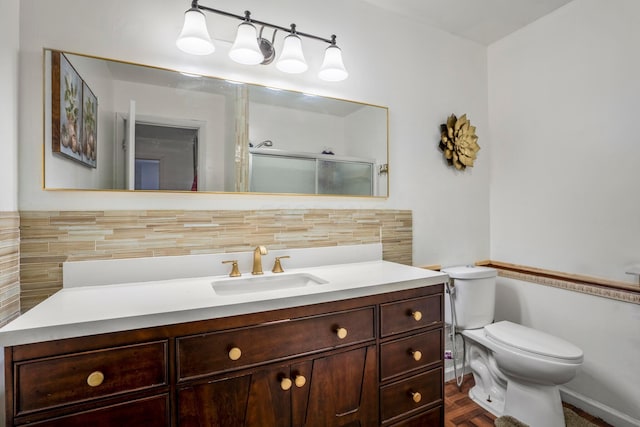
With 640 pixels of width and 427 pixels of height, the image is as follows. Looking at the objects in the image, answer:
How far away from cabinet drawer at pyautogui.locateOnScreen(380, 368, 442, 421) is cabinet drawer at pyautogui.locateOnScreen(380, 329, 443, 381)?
51mm

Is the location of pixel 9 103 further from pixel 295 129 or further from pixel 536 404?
pixel 536 404

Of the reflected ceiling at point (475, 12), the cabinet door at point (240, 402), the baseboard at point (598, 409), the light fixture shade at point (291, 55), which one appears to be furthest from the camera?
the reflected ceiling at point (475, 12)

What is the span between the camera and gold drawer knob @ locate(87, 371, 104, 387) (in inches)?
32.8

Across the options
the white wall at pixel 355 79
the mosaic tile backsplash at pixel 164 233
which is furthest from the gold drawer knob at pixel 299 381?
the white wall at pixel 355 79

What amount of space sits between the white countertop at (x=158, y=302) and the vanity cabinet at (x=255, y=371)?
28mm

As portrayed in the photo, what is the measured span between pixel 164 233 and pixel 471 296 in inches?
72.2

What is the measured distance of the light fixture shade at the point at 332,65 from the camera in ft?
5.32

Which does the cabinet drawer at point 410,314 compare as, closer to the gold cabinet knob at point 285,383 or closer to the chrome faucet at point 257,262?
the gold cabinet knob at point 285,383

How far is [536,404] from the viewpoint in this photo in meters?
1.64

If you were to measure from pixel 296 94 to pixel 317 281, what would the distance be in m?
1.00

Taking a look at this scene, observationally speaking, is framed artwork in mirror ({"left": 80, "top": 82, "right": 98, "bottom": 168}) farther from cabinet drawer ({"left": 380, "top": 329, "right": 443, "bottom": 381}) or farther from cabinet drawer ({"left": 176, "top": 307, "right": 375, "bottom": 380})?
cabinet drawer ({"left": 380, "top": 329, "right": 443, "bottom": 381})

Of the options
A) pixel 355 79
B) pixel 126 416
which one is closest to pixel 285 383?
pixel 126 416

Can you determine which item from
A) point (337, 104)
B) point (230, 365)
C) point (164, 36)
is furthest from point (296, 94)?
point (230, 365)

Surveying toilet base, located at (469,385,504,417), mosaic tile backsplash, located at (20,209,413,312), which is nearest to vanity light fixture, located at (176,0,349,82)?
mosaic tile backsplash, located at (20,209,413,312)
